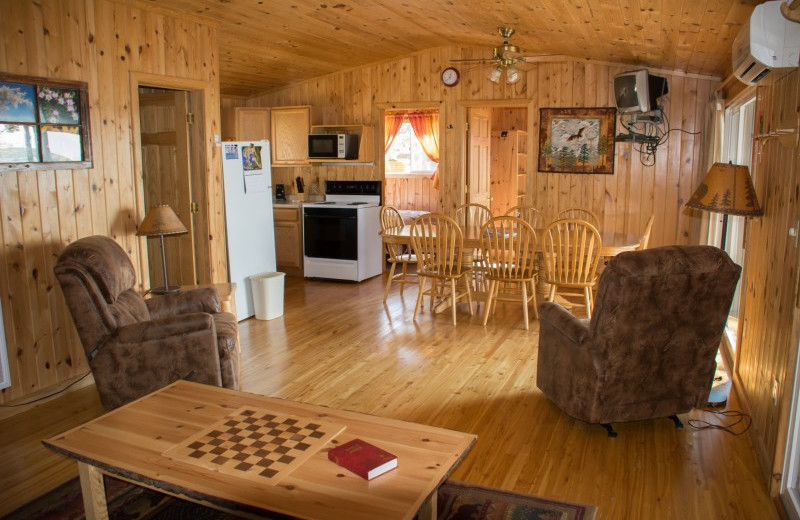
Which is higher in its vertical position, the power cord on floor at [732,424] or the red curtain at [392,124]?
the red curtain at [392,124]

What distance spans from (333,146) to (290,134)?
2.23 feet

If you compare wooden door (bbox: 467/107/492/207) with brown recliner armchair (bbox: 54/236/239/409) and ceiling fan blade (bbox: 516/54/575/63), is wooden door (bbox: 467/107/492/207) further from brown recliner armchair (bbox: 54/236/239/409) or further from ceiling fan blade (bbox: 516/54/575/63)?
brown recliner armchair (bbox: 54/236/239/409)

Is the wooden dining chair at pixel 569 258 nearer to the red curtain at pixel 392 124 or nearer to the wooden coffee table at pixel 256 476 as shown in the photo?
the wooden coffee table at pixel 256 476

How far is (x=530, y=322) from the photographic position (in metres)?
5.41

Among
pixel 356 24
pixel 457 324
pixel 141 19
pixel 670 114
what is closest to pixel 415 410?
pixel 457 324

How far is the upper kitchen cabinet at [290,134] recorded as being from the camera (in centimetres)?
752

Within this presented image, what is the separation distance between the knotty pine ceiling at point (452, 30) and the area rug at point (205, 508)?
242 centimetres

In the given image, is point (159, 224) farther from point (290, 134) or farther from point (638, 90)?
point (638, 90)

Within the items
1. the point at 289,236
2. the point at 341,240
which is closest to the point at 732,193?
the point at 341,240

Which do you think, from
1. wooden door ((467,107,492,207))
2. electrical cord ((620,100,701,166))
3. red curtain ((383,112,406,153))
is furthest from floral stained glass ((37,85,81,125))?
red curtain ((383,112,406,153))

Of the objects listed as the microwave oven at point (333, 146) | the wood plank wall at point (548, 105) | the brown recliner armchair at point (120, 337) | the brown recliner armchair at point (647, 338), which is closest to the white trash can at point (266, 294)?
the brown recliner armchair at point (120, 337)

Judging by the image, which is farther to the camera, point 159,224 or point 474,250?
point 474,250

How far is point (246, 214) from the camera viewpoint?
17.4 ft

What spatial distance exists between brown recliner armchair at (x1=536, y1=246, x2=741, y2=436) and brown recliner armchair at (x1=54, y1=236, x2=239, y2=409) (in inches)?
74.4
